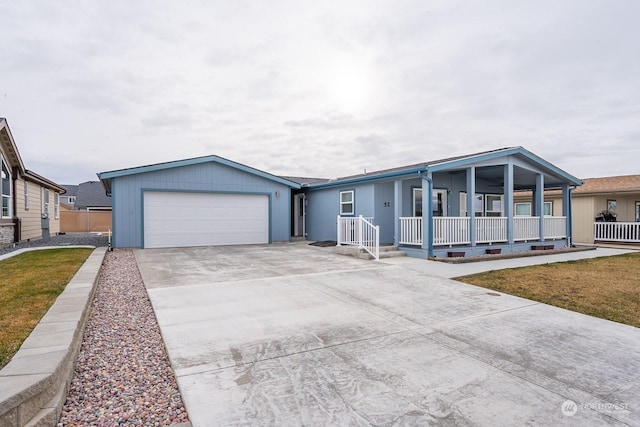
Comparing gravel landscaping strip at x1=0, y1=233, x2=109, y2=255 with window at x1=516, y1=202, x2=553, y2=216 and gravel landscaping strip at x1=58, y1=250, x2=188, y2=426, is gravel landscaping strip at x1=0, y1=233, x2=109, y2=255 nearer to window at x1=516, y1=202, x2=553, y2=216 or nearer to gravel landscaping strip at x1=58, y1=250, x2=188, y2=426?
gravel landscaping strip at x1=58, y1=250, x2=188, y2=426

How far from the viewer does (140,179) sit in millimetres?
12391

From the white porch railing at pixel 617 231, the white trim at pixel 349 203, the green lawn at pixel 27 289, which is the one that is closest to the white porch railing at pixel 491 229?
the white trim at pixel 349 203

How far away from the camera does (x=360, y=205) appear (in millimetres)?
12883

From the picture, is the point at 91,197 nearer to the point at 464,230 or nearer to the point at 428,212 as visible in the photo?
the point at 428,212

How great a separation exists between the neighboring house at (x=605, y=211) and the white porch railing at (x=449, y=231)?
33.8 feet

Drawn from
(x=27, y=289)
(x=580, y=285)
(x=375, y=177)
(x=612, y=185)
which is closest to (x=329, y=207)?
(x=375, y=177)

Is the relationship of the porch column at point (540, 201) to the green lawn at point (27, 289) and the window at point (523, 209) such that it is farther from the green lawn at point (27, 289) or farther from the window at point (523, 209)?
the green lawn at point (27, 289)

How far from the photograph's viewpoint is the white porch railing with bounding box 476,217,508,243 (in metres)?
11.3

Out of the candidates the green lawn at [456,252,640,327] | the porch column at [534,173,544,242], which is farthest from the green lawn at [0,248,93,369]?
the porch column at [534,173,544,242]

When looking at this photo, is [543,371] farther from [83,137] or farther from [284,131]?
[83,137]

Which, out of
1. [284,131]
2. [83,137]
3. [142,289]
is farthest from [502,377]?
[83,137]

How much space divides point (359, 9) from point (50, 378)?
10183 millimetres

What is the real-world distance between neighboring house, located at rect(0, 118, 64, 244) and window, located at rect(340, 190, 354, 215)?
11954 millimetres

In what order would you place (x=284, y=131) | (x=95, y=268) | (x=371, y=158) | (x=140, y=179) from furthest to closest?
(x=371, y=158)
(x=284, y=131)
(x=140, y=179)
(x=95, y=268)
